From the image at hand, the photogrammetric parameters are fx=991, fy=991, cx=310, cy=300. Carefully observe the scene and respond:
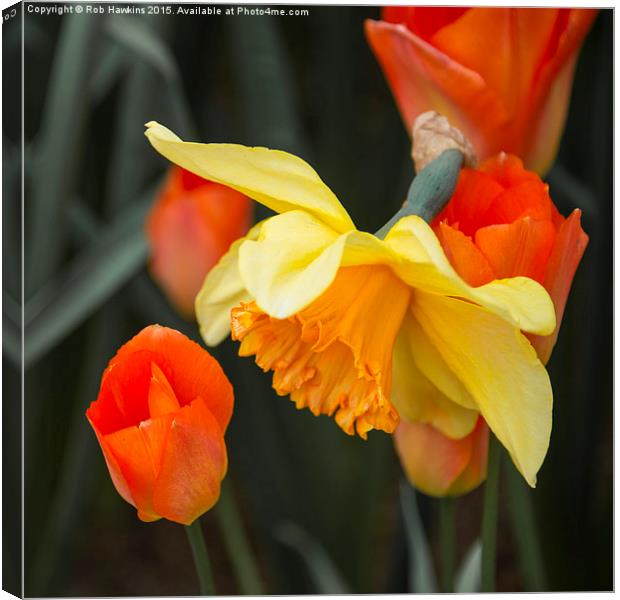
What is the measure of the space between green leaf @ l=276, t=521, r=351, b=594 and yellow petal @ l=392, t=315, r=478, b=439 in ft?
1.12

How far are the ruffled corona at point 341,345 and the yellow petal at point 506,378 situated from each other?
3cm

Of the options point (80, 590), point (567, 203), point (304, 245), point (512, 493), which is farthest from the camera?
point (80, 590)

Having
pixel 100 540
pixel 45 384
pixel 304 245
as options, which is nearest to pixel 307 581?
pixel 100 540

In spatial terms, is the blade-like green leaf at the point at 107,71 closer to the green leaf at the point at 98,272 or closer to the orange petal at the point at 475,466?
the green leaf at the point at 98,272

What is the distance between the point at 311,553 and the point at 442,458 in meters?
0.36

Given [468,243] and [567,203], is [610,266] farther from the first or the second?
[468,243]

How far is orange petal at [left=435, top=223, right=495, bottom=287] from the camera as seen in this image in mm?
496

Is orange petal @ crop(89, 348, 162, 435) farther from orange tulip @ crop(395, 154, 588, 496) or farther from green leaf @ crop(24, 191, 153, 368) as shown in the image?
green leaf @ crop(24, 191, 153, 368)

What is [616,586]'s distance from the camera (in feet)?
2.57

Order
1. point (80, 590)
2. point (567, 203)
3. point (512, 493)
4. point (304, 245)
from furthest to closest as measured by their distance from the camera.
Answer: point (80, 590), point (567, 203), point (512, 493), point (304, 245)

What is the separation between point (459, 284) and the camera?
44cm

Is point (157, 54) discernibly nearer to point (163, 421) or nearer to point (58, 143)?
point (58, 143)

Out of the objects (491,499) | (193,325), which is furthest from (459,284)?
(193,325)

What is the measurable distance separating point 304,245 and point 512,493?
261 millimetres
